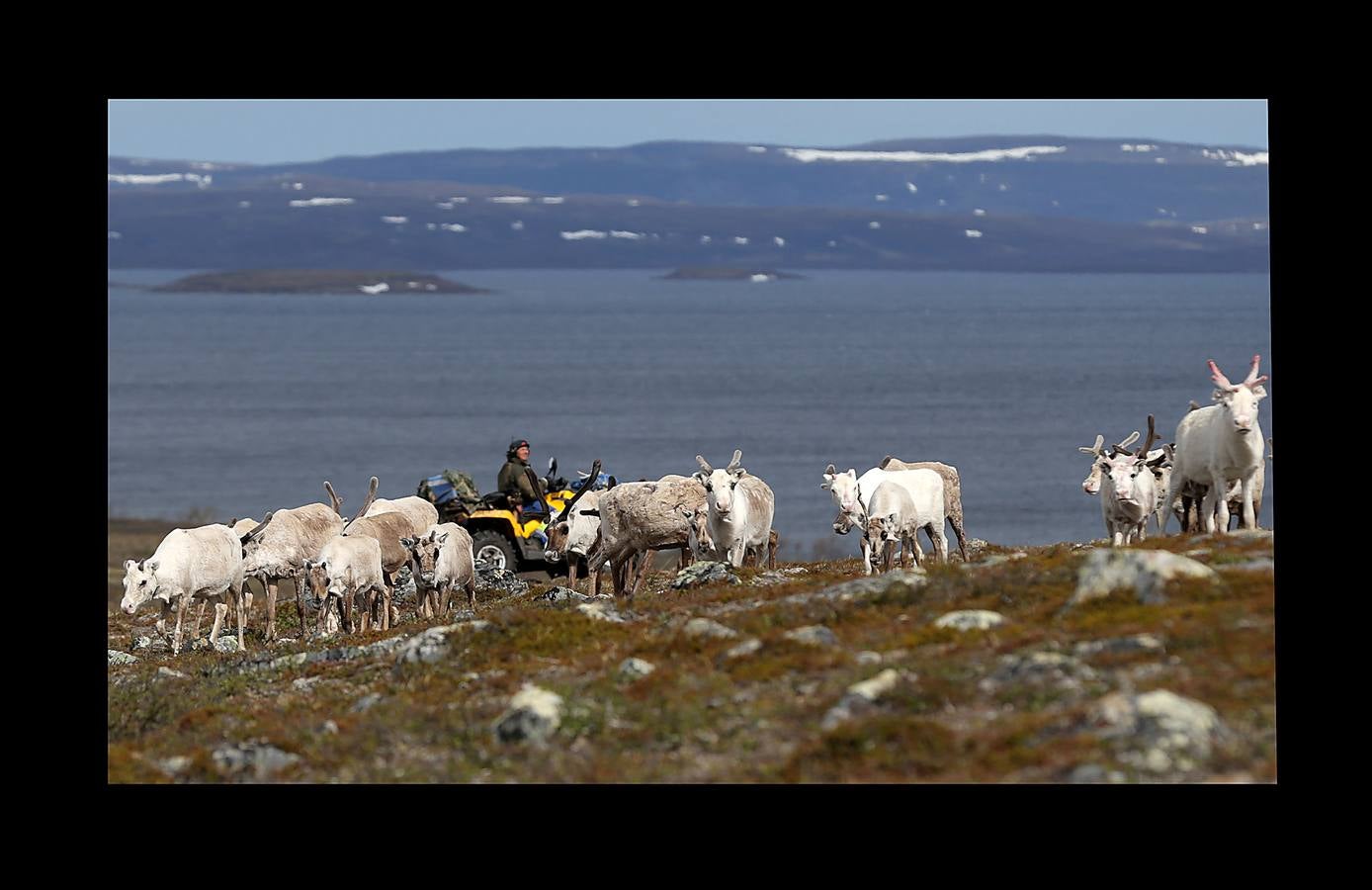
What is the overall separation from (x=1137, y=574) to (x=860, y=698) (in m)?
3.84

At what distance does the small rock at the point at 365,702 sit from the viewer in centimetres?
1998

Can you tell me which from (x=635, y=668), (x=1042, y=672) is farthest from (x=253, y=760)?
(x=1042, y=672)

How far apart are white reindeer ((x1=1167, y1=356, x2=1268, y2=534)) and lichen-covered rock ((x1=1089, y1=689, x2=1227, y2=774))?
7.69 metres

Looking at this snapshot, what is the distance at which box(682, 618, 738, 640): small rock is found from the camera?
816 inches

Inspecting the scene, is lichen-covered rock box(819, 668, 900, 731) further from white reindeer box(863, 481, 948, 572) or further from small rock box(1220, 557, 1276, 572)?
white reindeer box(863, 481, 948, 572)

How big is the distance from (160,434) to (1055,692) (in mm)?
159104

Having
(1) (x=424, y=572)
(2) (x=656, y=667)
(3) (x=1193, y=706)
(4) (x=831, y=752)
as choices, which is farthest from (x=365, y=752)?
(1) (x=424, y=572)

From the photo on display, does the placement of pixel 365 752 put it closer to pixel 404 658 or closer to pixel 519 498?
pixel 404 658

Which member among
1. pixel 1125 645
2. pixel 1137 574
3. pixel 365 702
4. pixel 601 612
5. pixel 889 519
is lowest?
pixel 365 702

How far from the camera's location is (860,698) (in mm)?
17250

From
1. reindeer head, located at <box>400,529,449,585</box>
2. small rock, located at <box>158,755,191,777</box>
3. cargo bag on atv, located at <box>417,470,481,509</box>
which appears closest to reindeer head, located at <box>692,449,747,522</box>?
reindeer head, located at <box>400,529,449,585</box>

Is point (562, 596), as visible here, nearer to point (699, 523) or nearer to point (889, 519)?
point (699, 523)

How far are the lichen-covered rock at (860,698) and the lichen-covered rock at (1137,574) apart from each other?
9.26ft

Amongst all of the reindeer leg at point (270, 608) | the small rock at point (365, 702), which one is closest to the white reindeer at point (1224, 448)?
the small rock at point (365, 702)
